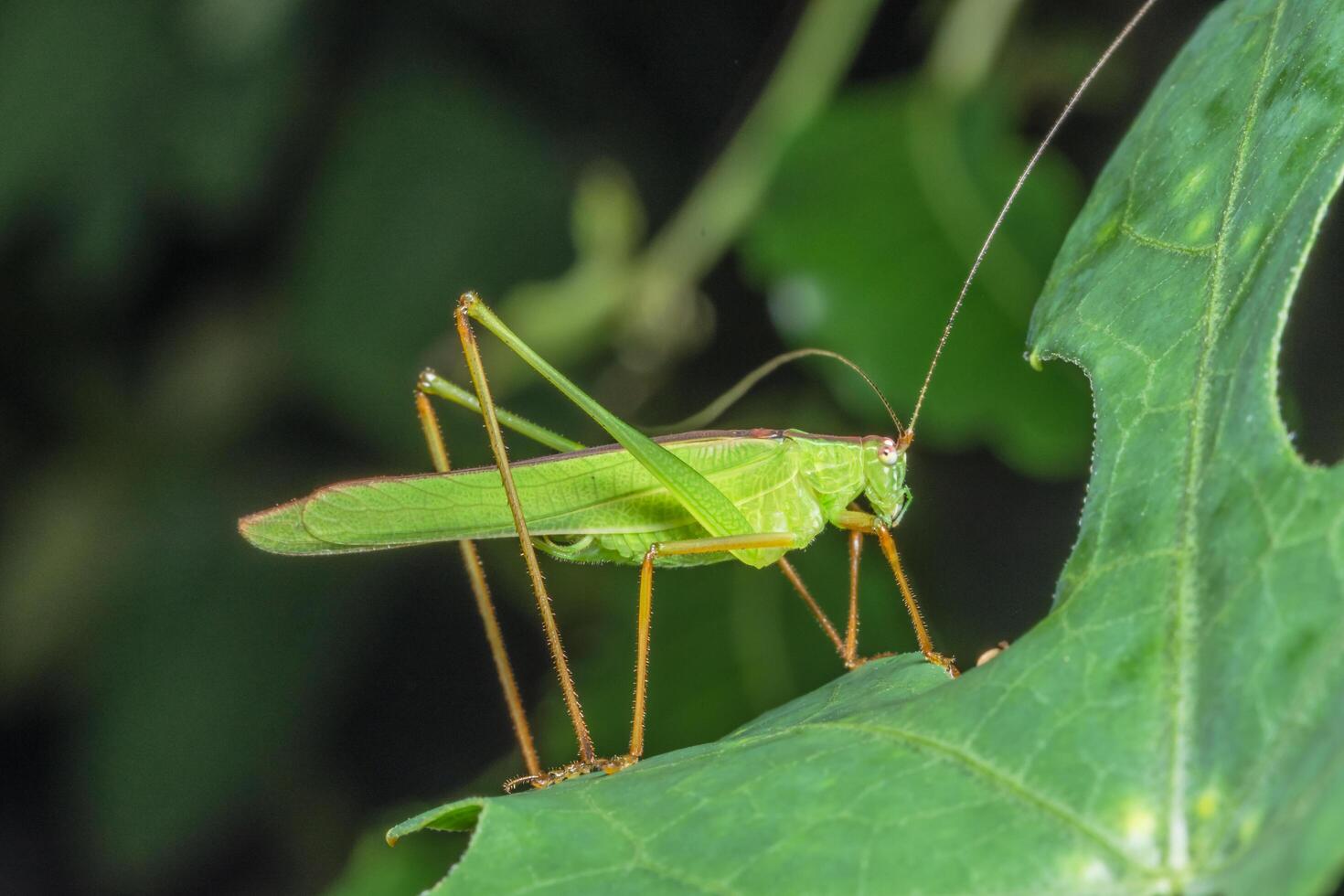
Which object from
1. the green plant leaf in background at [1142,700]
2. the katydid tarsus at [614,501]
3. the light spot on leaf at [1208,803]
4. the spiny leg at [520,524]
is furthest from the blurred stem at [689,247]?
the light spot on leaf at [1208,803]

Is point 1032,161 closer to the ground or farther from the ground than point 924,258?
closer to the ground

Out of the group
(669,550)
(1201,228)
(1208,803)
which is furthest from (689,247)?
(1208,803)

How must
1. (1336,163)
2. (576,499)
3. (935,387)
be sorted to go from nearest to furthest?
(1336,163) < (576,499) < (935,387)

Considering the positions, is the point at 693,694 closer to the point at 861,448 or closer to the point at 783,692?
the point at 783,692

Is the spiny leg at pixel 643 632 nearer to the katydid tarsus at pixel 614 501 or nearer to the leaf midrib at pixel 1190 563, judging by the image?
the katydid tarsus at pixel 614 501

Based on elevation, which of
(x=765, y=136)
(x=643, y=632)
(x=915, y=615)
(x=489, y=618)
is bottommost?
(x=915, y=615)

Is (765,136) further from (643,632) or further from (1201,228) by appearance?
(1201,228)

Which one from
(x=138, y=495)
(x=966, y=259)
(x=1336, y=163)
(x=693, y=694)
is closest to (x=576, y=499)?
(x=693, y=694)
